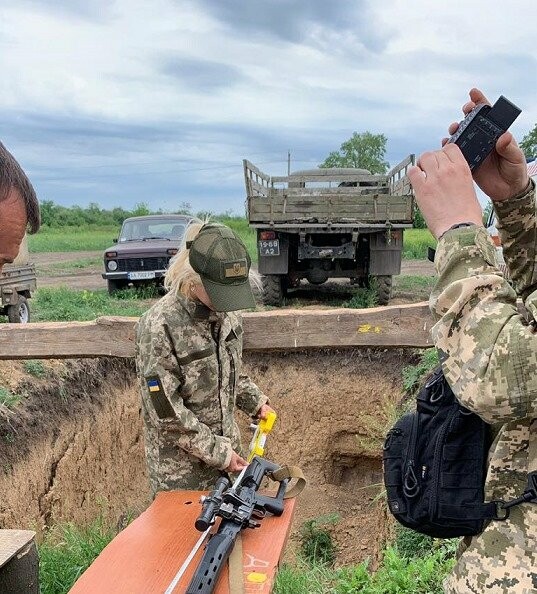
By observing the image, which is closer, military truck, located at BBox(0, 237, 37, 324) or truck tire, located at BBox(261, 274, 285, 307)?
military truck, located at BBox(0, 237, 37, 324)

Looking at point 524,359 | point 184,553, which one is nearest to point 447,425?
point 524,359

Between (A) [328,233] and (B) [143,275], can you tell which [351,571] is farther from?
(B) [143,275]

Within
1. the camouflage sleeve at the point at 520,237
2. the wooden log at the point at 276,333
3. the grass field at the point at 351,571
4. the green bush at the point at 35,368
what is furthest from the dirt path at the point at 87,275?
the camouflage sleeve at the point at 520,237

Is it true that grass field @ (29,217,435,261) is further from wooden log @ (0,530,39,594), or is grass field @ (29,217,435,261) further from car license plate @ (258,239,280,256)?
wooden log @ (0,530,39,594)

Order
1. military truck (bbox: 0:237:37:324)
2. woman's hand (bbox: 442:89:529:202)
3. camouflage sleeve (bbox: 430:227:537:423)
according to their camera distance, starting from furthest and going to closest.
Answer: military truck (bbox: 0:237:37:324) → woman's hand (bbox: 442:89:529:202) → camouflage sleeve (bbox: 430:227:537:423)

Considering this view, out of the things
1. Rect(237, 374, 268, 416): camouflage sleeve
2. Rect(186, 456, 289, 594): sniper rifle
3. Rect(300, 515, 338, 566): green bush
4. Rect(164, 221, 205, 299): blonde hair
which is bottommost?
Rect(300, 515, 338, 566): green bush

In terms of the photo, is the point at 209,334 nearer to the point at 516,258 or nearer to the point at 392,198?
the point at 516,258

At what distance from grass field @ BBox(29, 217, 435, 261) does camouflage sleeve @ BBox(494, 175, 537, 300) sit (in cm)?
1222

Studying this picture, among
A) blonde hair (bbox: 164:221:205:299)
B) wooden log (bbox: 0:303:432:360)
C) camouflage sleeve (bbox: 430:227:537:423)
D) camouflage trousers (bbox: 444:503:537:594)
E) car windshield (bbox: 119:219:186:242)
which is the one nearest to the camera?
camouflage sleeve (bbox: 430:227:537:423)

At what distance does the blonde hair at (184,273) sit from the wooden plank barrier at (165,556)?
982 mm

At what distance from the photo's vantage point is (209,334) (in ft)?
9.71

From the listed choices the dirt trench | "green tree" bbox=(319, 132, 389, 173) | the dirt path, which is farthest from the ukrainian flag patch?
"green tree" bbox=(319, 132, 389, 173)

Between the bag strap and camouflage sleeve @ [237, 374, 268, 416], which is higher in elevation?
the bag strap

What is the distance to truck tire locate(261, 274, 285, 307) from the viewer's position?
32.0 feet
